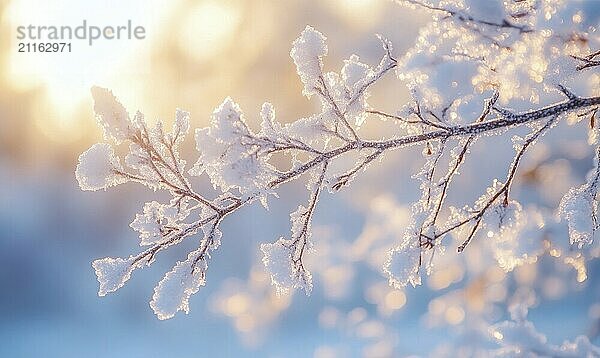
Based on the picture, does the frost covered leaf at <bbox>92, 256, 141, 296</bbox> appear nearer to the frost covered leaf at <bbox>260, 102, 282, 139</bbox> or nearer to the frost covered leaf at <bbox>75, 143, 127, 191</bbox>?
the frost covered leaf at <bbox>75, 143, 127, 191</bbox>

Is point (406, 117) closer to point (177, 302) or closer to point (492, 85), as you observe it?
point (492, 85)

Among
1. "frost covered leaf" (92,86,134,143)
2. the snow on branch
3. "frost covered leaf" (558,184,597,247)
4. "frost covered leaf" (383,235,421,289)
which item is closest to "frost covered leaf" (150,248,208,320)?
the snow on branch

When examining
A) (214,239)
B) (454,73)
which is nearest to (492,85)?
(454,73)

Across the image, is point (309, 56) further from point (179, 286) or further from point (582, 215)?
point (582, 215)

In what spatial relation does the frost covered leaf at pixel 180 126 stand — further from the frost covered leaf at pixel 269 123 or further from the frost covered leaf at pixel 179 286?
the frost covered leaf at pixel 179 286

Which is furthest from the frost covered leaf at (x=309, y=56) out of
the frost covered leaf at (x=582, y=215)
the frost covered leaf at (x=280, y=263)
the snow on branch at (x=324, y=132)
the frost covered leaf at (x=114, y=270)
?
the frost covered leaf at (x=582, y=215)
